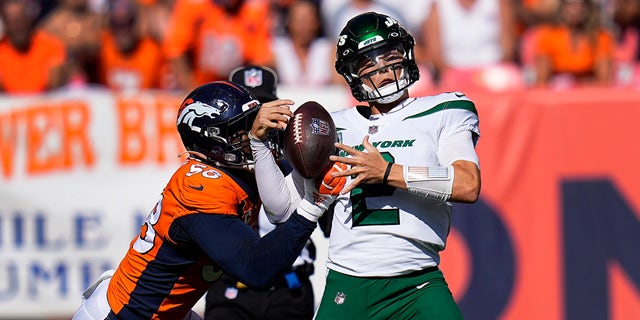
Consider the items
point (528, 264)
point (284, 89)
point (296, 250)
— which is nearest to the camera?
point (296, 250)

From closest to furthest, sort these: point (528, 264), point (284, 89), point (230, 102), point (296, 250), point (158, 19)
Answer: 1. point (296, 250)
2. point (230, 102)
3. point (528, 264)
4. point (284, 89)
5. point (158, 19)

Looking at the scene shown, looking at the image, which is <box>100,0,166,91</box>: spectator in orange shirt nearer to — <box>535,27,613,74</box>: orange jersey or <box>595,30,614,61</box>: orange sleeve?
<box>535,27,613,74</box>: orange jersey

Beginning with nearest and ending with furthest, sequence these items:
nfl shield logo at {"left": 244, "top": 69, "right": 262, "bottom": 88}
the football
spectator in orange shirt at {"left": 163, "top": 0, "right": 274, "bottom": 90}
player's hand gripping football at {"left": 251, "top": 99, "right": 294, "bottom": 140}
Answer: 1. the football
2. player's hand gripping football at {"left": 251, "top": 99, "right": 294, "bottom": 140}
3. nfl shield logo at {"left": 244, "top": 69, "right": 262, "bottom": 88}
4. spectator in orange shirt at {"left": 163, "top": 0, "right": 274, "bottom": 90}

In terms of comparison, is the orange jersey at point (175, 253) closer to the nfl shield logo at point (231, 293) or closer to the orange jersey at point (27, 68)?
the nfl shield logo at point (231, 293)

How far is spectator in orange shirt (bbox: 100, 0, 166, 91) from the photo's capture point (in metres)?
9.02

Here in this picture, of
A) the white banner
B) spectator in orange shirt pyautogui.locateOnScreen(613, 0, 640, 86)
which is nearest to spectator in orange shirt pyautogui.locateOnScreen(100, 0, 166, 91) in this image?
the white banner

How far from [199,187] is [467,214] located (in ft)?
11.2

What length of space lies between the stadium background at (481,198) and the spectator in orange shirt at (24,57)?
1053 millimetres

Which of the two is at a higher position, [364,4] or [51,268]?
[364,4]

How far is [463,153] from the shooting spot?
13.6ft

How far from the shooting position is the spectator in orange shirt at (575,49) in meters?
8.37

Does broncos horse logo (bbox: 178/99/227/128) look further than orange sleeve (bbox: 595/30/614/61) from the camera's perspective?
No

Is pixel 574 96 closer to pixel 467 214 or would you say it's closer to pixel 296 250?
pixel 467 214

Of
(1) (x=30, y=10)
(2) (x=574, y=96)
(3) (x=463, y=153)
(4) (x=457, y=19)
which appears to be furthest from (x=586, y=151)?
(1) (x=30, y=10)
